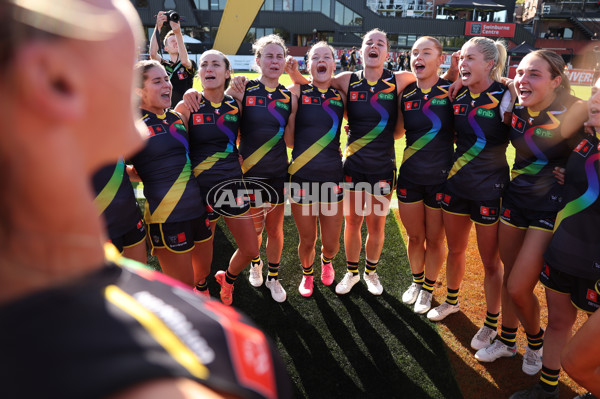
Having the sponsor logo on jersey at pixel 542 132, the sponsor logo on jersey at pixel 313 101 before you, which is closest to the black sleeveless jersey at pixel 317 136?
the sponsor logo on jersey at pixel 313 101

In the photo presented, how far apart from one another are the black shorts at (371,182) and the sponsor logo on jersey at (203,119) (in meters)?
1.43

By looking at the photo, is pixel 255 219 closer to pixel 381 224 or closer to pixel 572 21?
pixel 381 224

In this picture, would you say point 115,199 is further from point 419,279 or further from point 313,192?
point 419,279

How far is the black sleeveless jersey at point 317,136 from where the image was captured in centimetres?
395

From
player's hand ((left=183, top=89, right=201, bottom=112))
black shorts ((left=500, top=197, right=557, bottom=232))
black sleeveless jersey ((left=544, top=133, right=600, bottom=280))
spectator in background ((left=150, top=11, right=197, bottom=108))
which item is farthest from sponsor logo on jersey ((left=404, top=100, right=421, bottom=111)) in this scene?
spectator in background ((left=150, top=11, right=197, bottom=108))

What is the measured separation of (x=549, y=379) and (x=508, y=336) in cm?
53

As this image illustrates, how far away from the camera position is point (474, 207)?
3.36 meters

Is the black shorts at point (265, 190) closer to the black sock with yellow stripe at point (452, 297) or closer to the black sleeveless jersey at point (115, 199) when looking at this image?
the black sleeveless jersey at point (115, 199)

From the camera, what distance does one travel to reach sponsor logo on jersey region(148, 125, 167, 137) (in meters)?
3.08

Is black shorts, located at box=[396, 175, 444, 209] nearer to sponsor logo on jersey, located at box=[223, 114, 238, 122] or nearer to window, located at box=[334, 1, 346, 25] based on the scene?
sponsor logo on jersey, located at box=[223, 114, 238, 122]

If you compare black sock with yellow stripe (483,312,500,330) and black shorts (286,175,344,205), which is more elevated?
black shorts (286,175,344,205)

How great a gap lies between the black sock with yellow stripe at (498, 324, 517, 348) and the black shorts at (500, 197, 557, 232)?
871mm

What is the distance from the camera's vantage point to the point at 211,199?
142 inches

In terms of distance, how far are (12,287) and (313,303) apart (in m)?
3.73
